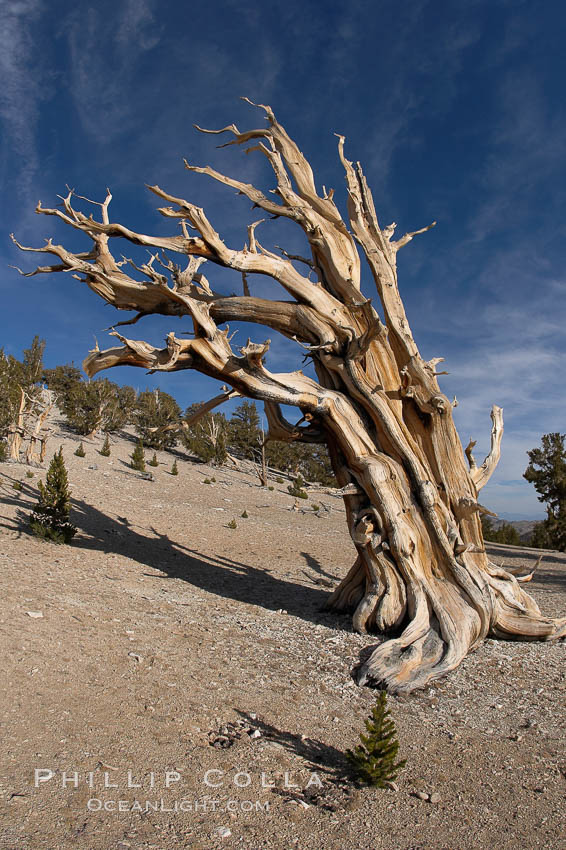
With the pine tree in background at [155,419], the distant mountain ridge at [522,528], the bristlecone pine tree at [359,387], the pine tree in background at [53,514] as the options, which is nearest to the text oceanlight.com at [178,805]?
the bristlecone pine tree at [359,387]

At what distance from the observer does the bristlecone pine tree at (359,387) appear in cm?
→ 554

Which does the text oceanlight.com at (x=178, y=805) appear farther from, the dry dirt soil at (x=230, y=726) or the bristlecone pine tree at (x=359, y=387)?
the bristlecone pine tree at (x=359, y=387)

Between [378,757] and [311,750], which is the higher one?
[378,757]

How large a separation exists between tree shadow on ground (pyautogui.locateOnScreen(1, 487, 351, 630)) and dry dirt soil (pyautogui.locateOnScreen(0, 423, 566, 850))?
0.11m

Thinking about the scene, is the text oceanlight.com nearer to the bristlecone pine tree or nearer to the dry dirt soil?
the dry dirt soil

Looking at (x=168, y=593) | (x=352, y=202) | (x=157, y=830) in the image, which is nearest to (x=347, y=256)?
(x=352, y=202)

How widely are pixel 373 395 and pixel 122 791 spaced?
4412 mm

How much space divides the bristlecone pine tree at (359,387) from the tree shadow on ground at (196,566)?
2.65 ft

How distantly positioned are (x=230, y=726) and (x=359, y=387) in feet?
12.3

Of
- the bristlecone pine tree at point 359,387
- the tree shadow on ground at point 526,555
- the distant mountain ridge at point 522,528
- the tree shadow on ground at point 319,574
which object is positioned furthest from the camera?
the distant mountain ridge at point 522,528

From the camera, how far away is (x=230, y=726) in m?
3.47

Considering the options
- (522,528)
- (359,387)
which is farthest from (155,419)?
(522,528)

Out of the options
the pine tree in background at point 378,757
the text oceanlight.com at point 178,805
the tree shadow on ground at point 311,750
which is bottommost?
the text oceanlight.com at point 178,805

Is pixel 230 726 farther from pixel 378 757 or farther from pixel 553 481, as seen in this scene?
pixel 553 481
